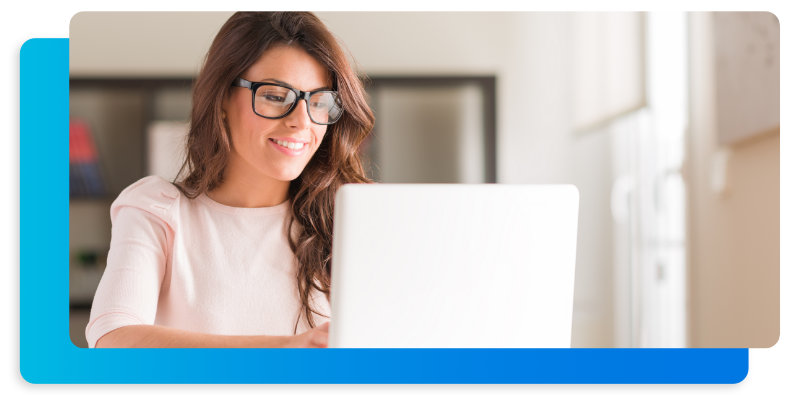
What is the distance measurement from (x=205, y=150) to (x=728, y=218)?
148 cm

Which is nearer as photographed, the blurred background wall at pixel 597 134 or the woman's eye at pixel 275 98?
the woman's eye at pixel 275 98

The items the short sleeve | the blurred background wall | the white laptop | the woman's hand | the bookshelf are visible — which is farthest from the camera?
the bookshelf

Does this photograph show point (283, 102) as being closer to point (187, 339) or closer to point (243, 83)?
point (243, 83)

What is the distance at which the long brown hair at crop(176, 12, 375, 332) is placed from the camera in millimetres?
1299

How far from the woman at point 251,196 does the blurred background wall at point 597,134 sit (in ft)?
2.04

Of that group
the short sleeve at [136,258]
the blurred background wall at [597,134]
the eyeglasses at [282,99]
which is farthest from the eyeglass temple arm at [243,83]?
the blurred background wall at [597,134]

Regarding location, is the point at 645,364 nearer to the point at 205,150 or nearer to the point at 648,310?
the point at 205,150

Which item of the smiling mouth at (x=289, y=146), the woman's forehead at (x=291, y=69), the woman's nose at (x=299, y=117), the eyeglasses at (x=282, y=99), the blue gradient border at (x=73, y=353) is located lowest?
the blue gradient border at (x=73, y=353)

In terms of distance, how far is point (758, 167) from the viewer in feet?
6.06

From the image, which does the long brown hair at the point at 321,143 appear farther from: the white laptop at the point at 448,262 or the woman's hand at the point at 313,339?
the white laptop at the point at 448,262

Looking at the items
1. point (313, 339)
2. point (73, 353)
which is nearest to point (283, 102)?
point (313, 339)

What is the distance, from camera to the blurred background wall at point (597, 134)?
217 cm

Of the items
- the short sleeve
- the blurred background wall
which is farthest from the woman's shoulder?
the blurred background wall

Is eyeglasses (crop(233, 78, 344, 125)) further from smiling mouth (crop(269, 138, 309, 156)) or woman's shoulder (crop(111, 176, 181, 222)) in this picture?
woman's shoulder (crop(111, 176, 181, 222))
